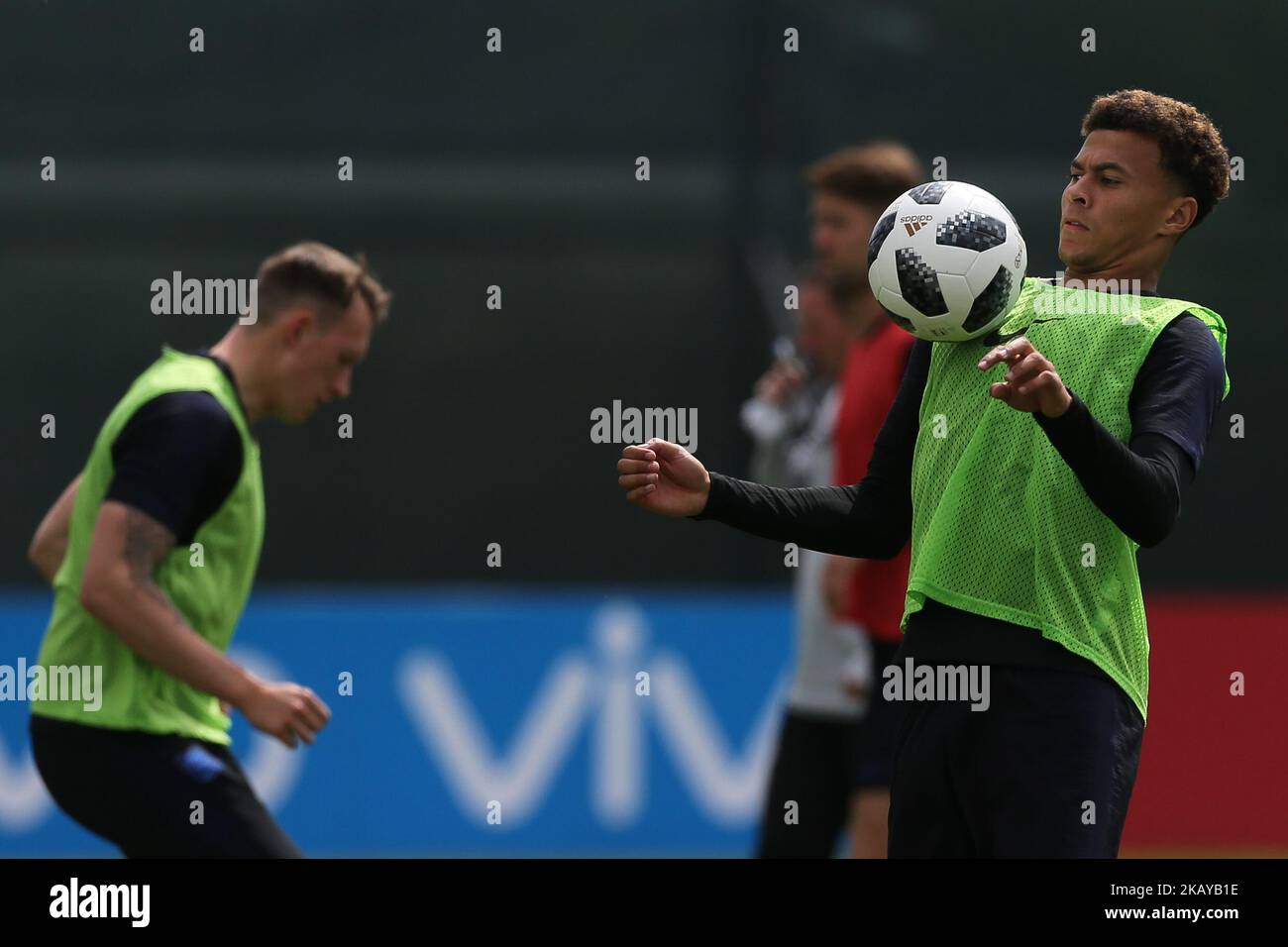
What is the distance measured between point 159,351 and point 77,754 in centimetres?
702

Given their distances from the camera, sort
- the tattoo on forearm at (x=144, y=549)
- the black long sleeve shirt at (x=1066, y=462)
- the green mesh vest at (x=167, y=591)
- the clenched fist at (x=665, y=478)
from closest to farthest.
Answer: the black long sleeve shirt at (x=1066, y=462) < the clenched fist at (x=665, y=478) < the tattoo on forearm at (x=144, y=549) < the green mesh vest at (x=167, y=591)

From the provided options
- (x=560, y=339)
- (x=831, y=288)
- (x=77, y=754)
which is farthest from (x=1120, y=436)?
(x=560, y=339)

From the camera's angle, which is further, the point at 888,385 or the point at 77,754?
the point at 888,385

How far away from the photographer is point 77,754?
453 centimetres

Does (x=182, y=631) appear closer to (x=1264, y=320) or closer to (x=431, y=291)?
(x=431, y=291)

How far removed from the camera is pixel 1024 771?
337cm

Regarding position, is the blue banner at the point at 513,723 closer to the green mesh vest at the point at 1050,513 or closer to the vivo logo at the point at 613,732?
the vivo logo at the point at 613,732

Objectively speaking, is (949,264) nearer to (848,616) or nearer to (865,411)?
(865,411)

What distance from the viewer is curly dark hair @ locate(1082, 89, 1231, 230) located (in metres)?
3.59

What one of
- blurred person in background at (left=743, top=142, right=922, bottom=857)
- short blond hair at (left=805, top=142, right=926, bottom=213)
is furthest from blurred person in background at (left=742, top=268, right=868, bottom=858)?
short blond hair at (left=805, top=142, right=926, bottom=213)

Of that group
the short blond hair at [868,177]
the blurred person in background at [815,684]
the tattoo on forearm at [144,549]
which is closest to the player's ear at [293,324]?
the tattoo on forearm at [144,549]

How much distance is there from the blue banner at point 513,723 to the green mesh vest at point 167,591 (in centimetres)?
376

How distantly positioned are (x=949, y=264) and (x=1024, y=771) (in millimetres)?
915

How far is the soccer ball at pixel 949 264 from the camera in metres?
3.44
